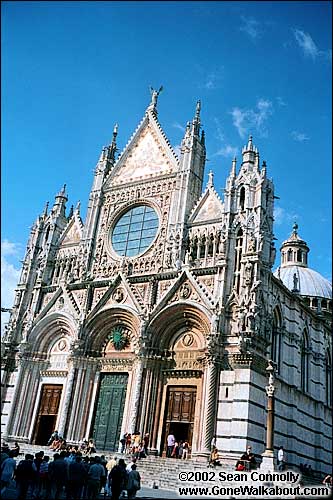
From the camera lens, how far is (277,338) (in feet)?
90.4

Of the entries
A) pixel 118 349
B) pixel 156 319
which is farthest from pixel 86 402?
pixel 156 319

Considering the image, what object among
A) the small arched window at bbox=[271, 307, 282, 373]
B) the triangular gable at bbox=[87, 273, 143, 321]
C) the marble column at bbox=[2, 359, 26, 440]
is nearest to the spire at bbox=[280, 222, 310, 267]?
the small arched window at bbox=[271, 307, 282, 373]

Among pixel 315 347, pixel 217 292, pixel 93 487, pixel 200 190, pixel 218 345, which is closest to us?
pixel 93 487

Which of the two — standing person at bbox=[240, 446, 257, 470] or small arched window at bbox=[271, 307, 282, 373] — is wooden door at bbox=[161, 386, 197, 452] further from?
small arched window at bbox=[271, 307, 282, 373]

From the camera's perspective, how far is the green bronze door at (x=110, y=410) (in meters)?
25.3

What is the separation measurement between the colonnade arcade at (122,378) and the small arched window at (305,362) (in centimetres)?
858

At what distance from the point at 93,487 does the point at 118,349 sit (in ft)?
47.2

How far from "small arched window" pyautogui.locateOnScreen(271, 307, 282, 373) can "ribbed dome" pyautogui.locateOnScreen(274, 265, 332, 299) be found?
44.7 ft

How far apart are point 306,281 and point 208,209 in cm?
1797

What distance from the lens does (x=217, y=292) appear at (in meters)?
24.6

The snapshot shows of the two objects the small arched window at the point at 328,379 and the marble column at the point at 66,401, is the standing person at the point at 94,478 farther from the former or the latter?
the small arched window at the point at 328,379

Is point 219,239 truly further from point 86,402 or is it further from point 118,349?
point 86,402

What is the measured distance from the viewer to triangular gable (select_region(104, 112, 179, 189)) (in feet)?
101

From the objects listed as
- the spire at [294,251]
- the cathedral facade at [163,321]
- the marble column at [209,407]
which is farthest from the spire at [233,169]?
the spire at [294,251]
